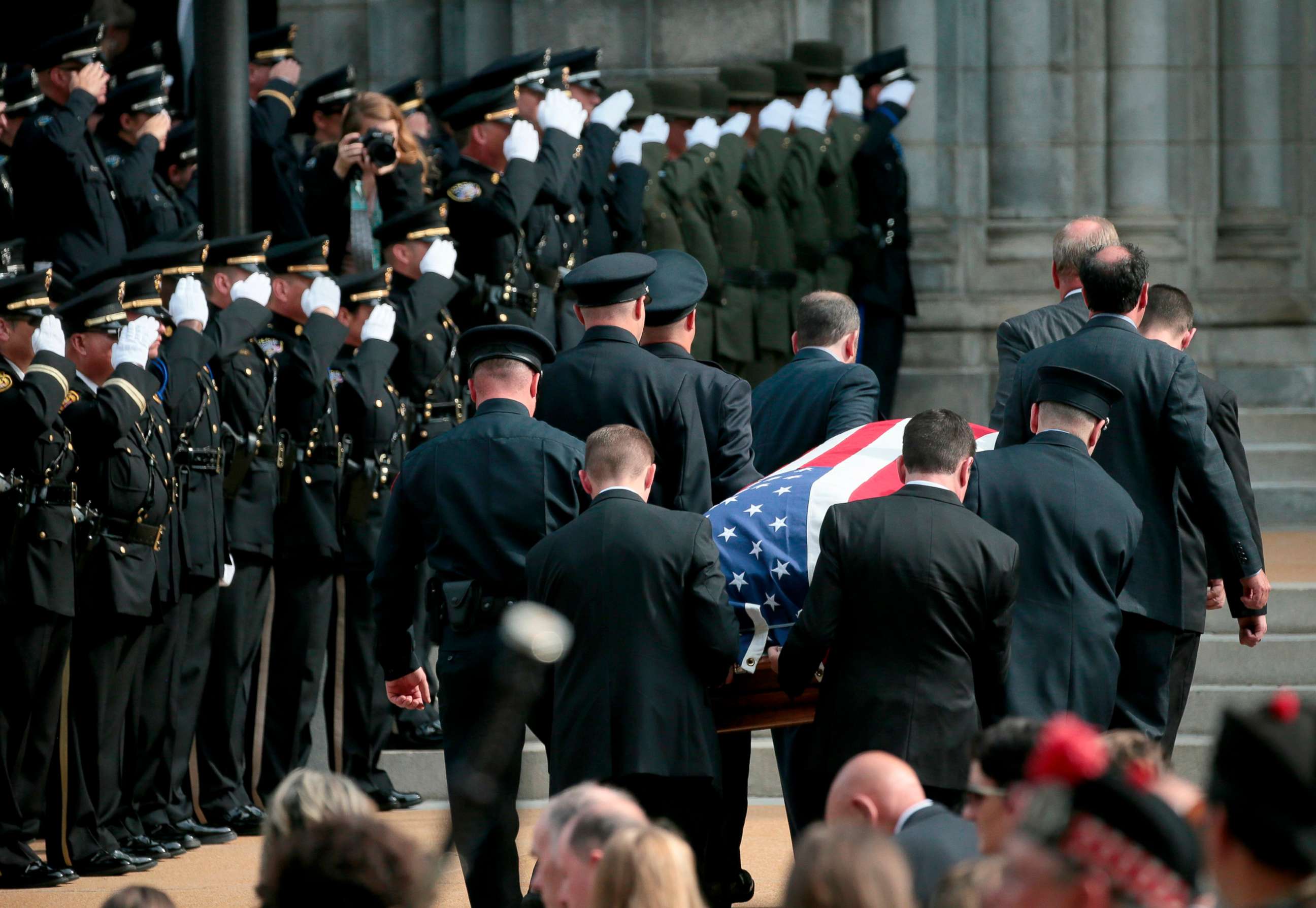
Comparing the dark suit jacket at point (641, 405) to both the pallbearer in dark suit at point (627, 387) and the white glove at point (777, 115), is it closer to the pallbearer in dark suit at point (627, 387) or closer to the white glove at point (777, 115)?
the pallbearer in dark suit at point (627, 387)

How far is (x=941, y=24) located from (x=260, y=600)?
6.48 meters

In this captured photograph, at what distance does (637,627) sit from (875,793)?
1409mm

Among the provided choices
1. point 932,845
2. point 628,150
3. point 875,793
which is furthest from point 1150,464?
point 628,150

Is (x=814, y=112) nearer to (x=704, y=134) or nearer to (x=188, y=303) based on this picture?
(x=704, y=134)

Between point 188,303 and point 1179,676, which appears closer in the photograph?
point 1179,676

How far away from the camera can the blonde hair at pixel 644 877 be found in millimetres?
3457

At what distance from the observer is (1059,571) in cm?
585

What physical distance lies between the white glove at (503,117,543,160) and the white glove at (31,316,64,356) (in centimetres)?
273

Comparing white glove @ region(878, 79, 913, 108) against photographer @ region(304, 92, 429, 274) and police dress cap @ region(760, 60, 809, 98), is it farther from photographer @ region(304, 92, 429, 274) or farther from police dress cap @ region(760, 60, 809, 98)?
photographer @ region(304, 92, 429, 274)

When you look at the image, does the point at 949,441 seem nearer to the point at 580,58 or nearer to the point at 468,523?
the point at 468,523

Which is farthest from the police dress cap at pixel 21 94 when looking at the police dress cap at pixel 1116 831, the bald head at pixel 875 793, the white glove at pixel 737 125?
the police dress cap at pixel 1116 831

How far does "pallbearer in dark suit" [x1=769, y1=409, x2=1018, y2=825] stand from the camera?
536cm

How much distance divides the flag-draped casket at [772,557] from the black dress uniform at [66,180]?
3711 millimetres

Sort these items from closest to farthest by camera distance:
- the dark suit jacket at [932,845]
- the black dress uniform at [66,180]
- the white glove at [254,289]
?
the dark suit jacket at [932,845] → the white glove at [254,289] → the black dress uniform at [66,180]
